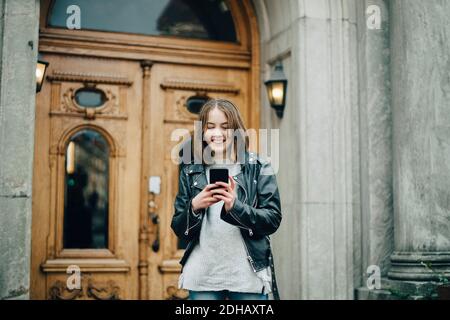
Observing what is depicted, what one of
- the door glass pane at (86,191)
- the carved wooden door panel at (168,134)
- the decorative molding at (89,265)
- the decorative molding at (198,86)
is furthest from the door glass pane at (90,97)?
Result: the decorative molding at (89,265)

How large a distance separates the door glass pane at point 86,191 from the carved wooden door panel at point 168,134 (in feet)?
1.40

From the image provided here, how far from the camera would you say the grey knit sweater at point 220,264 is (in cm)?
319

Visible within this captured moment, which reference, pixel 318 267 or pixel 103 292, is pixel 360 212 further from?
pixel 103 292

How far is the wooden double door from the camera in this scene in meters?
6.32

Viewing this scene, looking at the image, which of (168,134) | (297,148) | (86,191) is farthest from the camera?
(168,134)

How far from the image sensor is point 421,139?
6.10 meters

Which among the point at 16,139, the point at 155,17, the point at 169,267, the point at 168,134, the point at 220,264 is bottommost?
the point at 169,267

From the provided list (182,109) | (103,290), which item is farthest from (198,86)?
(103,290)

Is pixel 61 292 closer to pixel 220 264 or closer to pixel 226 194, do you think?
pixel 220 264

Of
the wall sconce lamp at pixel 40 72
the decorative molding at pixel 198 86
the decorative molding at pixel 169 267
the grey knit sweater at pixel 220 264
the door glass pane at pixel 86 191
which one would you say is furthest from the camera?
the decorative molding at pixel 198 86

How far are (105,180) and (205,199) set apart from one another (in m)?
3.61

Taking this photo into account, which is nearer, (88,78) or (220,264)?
(220,264)

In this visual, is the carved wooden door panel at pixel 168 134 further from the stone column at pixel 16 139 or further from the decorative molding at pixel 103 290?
the stone column at pixel 16 139

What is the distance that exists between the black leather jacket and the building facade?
297cm
